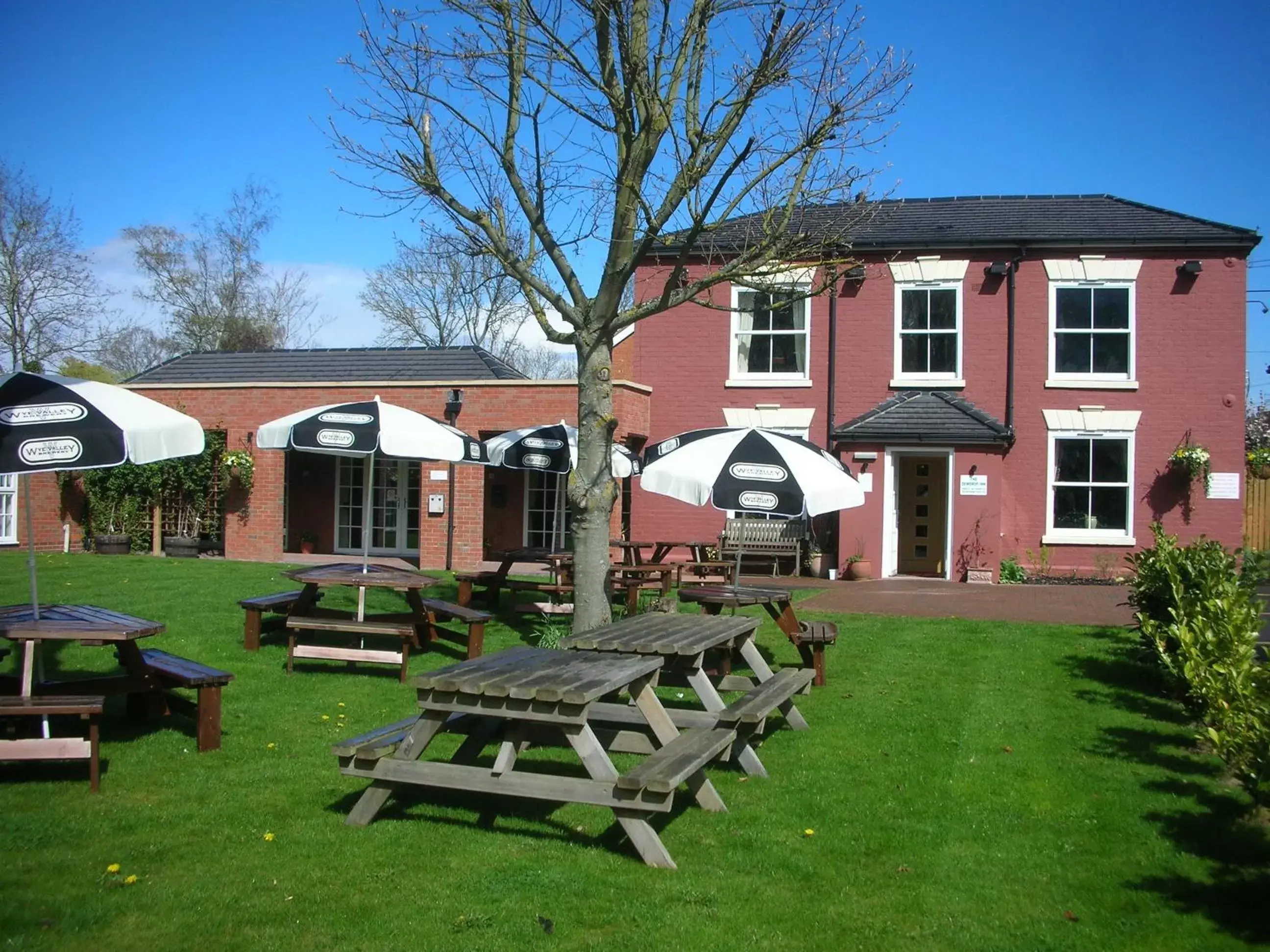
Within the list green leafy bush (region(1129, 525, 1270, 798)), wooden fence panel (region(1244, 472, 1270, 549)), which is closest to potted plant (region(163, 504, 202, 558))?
green leafy bush (region(1129, 525, 1270, 798))

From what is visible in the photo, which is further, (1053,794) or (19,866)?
(1053,794)

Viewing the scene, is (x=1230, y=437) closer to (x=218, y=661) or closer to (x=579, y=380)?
(x=579, y=380)

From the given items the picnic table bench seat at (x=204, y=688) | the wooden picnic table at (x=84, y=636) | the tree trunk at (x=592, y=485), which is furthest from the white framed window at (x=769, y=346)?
the picnic table bench seat at (x=204, y=688)

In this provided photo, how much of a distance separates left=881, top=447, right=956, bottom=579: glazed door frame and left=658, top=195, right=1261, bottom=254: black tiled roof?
350cm

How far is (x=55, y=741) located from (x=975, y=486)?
1516 centimetres

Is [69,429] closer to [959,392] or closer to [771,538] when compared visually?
[771,538]

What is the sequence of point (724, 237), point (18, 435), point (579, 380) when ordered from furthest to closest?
point (724, 237), point (579, 380), point (18, 435)

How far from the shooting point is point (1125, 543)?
18.5 metres

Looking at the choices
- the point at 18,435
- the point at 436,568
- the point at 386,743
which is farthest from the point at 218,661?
the point at 436,568

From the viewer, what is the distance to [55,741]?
571 centimetres

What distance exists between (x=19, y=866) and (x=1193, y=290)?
18.7 m

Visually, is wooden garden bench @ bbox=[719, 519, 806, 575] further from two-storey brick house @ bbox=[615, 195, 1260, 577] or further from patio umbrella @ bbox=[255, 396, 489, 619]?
patio umbrella @ bbox=[255, 396, 489, 619]

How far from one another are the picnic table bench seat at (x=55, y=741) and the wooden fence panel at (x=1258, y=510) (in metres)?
20.6

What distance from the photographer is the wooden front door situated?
64.1ft
